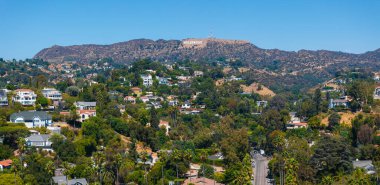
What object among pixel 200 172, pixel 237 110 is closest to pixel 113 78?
pixel 237 110

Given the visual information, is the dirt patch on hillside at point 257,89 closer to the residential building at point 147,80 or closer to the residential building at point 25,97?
the residential building at point 147,80

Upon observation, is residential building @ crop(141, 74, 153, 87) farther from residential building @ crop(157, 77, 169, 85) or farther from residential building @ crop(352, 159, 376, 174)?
residential building @ crop(352, 159, 376, 174)

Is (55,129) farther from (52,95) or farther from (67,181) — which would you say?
(52,95)

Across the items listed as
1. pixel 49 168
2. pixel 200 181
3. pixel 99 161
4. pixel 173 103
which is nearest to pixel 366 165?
pixel 200 181

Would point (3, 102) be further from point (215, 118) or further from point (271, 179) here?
point (271, 179)

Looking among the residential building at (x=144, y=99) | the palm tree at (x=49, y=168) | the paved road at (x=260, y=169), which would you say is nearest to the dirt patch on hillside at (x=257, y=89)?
the residential building at (x=144, y=99)
